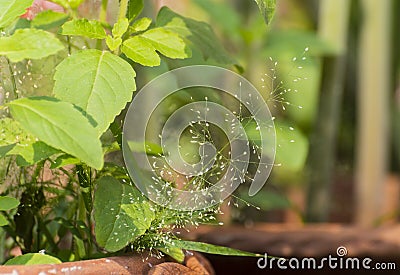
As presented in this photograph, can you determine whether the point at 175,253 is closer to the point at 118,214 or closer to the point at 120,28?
the point at 118,214

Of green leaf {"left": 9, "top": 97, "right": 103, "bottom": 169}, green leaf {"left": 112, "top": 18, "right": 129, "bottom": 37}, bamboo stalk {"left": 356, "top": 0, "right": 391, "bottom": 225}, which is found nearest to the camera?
green leaf {"left": 9, "top": 97, "right": 103, "bottom": 169}

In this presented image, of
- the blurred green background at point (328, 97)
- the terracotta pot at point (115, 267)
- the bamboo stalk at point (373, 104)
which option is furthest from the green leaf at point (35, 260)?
the bamboo stalk at point (373, 104)

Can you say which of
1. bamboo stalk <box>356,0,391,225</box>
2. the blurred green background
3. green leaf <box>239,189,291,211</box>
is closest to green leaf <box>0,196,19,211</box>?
the blurred green background

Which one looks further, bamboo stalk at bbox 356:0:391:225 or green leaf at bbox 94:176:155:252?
bamboo stalk at bbox 356:0:391:225

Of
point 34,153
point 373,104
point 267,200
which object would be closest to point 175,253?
point 34,153

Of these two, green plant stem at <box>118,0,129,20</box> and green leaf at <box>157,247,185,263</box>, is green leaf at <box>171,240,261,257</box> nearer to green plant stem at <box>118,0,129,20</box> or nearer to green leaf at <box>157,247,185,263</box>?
green leaf at <box>157,247,185,263</box>

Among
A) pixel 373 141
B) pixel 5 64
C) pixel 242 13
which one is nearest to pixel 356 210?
pixel 373 141
